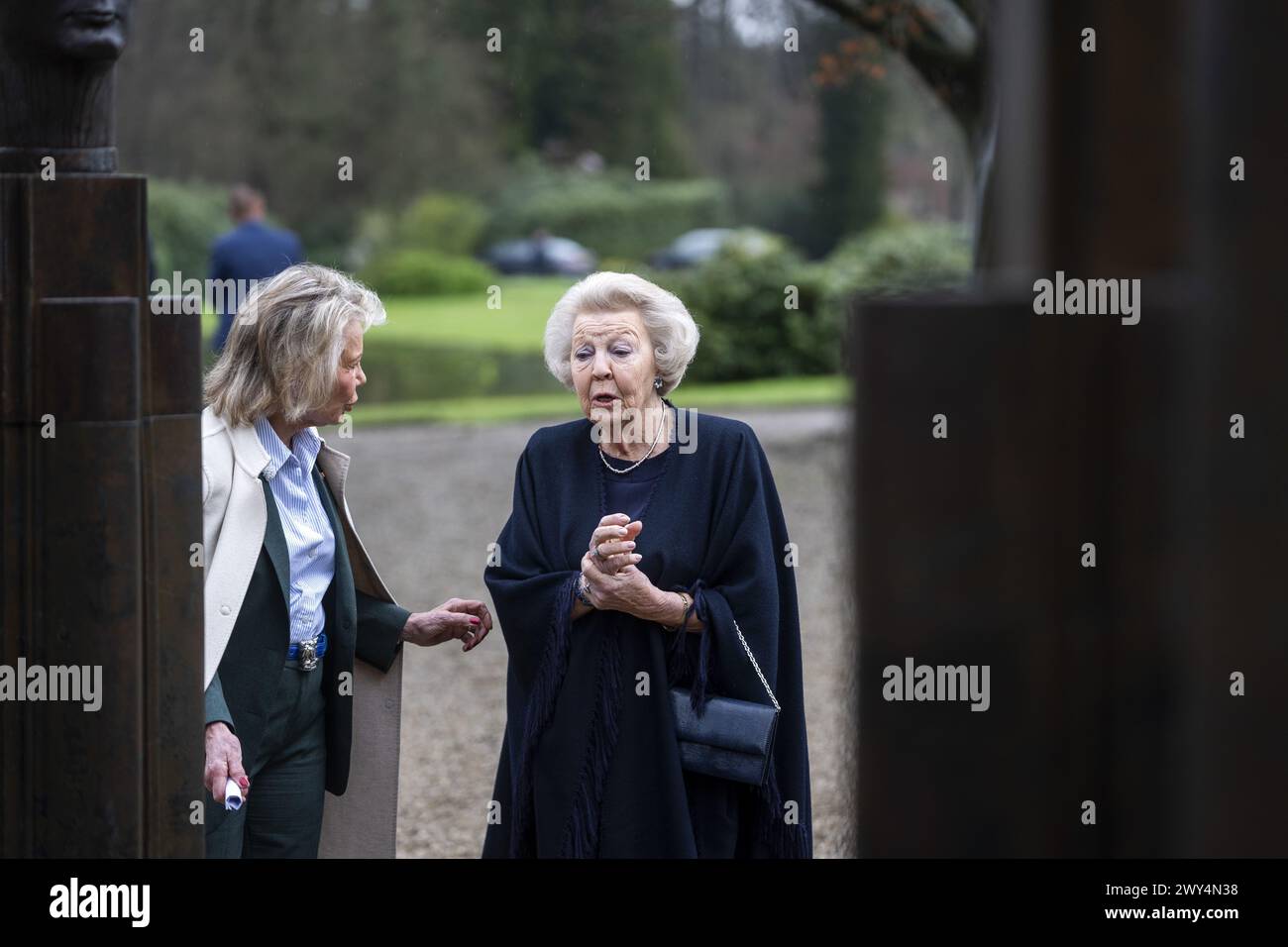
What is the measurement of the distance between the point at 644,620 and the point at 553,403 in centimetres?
1635

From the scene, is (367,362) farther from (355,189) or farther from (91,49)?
(91,49)

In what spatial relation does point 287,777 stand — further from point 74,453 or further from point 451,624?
point 74,453

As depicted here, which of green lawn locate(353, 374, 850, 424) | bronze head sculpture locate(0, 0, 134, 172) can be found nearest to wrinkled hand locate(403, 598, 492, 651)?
bronze head sculpture locate(0, 0, 134, 172)

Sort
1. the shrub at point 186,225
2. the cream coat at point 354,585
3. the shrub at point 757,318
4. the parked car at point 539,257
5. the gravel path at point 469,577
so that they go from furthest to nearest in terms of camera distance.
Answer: the parked car at point 539,257, the shrub at point 186,225, the shrub at point 757,318, the gravel path at point 469,577, the cream coat at point 354,585

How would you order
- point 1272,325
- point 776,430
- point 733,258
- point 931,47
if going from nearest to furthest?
point 1272,325
point 931,47
point 776,430
point 733,258

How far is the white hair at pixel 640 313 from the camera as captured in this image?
4.03m

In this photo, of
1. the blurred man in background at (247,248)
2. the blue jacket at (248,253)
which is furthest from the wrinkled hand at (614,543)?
the blue jacket at (248,253)

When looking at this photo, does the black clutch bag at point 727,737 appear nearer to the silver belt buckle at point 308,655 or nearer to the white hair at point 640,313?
the white hair at point 640,313

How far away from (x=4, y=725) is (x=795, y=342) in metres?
19.2

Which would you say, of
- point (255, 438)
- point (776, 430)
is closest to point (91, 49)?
point (255, 438)

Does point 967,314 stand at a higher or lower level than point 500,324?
lower

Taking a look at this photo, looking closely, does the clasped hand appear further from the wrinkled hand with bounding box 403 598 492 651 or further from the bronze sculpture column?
the bronze sculpture column

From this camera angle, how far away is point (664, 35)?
29281mm

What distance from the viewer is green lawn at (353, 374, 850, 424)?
1895 centimetres
